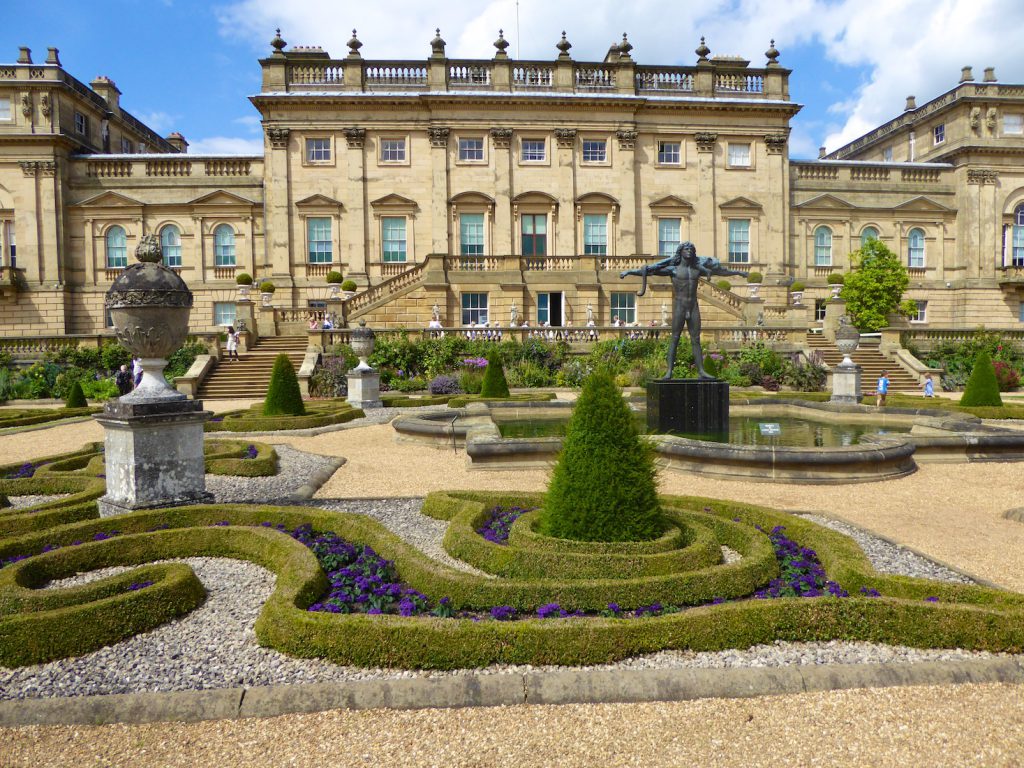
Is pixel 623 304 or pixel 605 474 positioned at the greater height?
pixel 623 304

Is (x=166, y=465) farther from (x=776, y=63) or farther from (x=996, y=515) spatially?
(x=776, y=63)

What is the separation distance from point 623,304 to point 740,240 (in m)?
9.32

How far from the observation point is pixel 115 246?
3325cm

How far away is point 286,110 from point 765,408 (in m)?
28.0

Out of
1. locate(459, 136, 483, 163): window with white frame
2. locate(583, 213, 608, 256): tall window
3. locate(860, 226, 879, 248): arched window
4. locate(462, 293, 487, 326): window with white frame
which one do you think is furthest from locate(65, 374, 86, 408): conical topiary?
locate(860, 226, 879, 248): arched window

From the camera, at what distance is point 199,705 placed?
3391 millimetres

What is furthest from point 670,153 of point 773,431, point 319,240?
point 773,431

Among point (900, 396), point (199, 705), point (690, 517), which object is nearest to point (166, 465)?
point (199, 705)

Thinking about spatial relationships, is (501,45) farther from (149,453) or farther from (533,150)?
(149,453)

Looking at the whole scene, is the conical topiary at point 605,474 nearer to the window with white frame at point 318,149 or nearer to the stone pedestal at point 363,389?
the stone pedestal at point 363,389

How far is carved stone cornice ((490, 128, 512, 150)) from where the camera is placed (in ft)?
108

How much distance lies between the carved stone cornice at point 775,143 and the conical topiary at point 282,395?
97.0 ft

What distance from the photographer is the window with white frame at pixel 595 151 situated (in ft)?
111

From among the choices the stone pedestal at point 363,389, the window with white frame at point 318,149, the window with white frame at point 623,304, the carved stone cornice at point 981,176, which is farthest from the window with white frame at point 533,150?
the carved stone cornice at point 981,176
